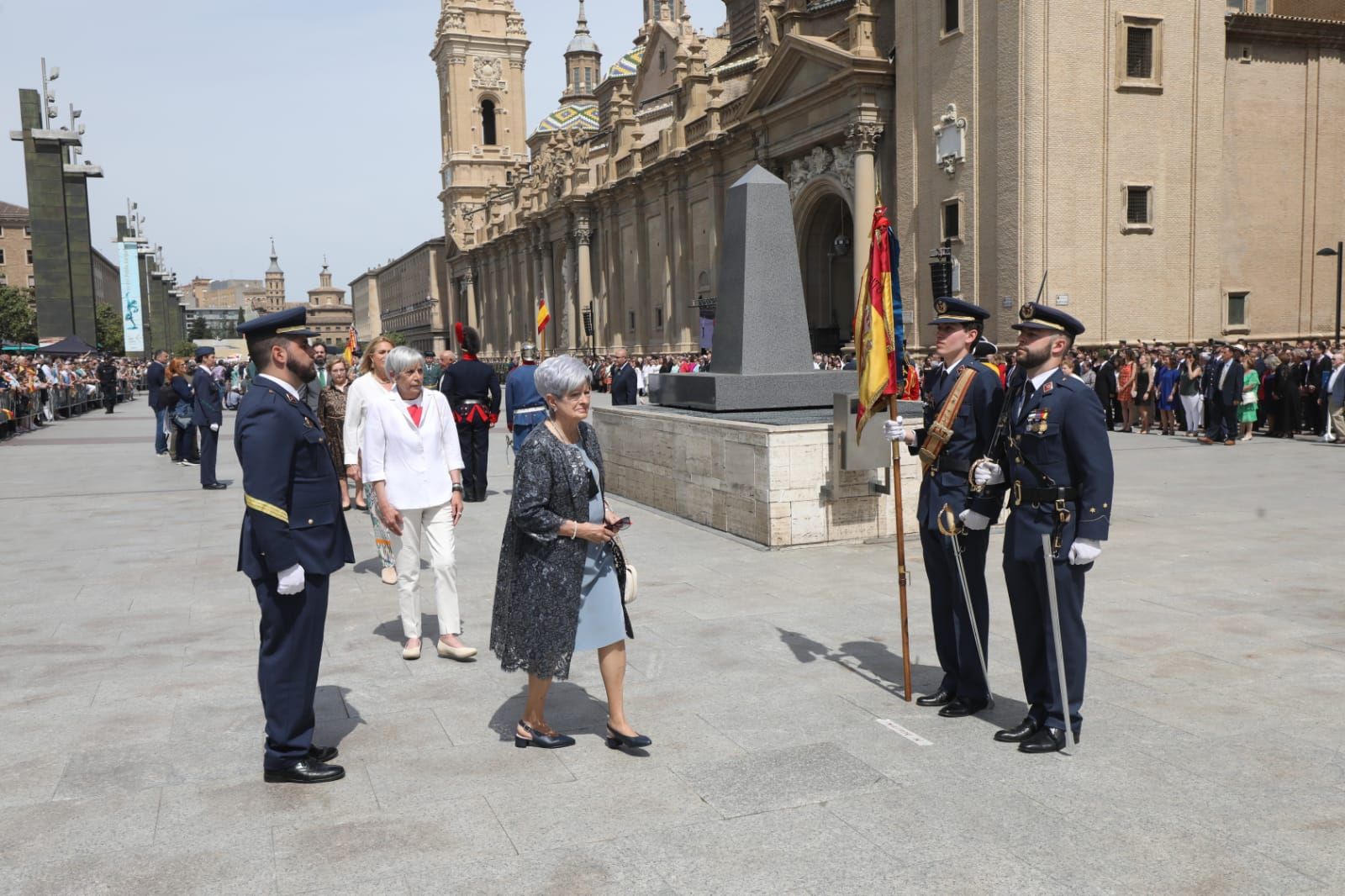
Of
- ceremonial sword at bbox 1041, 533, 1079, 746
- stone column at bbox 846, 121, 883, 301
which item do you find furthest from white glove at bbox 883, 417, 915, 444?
stone column at bbox 846, 121, 883, 301

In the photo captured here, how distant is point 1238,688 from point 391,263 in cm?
13933

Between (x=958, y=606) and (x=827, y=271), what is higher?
(x=827, y=271)

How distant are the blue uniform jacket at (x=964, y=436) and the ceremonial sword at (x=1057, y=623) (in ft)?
1.98

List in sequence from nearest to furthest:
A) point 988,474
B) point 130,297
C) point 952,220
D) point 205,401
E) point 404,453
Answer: point 988,474, point 404,453, point 205,401, point 952,220, point 130,297

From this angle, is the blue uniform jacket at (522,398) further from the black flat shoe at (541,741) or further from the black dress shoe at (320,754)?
the black dress shoe at (320,754)

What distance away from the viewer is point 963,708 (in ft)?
18.3

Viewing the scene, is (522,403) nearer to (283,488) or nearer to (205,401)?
(205,401)

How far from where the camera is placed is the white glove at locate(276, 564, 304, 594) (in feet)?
15.2

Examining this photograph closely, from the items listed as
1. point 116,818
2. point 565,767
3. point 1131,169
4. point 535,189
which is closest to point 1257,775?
point 565,767

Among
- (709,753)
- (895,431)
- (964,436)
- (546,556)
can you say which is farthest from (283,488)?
(964,436)

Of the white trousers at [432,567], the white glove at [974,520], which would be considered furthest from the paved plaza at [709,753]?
the white glove at [974,520]

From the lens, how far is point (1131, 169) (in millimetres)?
27219

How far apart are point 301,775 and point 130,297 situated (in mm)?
49663

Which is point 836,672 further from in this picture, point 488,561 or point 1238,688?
point 488,561
